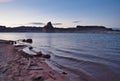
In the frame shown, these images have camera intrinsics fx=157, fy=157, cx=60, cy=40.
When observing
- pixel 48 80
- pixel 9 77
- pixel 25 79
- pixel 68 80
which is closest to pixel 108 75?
pixel 68 80

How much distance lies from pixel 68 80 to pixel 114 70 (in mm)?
5753

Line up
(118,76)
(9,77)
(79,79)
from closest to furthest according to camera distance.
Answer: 1. (9,77)
2. (79,79)
3. (118,76)

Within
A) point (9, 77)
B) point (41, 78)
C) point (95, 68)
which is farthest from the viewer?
point (95, 68)

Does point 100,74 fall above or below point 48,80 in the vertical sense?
below

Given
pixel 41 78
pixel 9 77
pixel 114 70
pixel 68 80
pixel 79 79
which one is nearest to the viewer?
pixel 9 77

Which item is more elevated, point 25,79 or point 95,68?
point 25,79

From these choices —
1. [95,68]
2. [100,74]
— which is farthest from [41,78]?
[95,68]

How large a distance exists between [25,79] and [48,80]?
4.63 feet

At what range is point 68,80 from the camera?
439 inches

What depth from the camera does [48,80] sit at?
9.72m

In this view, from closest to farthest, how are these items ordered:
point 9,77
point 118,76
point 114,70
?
1. point 9,77
2. point 118,76
3. point 114,70

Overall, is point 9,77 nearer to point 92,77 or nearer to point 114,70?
point 92,77

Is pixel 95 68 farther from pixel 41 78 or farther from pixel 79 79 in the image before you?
pixel 41 78

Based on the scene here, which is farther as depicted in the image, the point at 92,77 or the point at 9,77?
the point at 92,77
